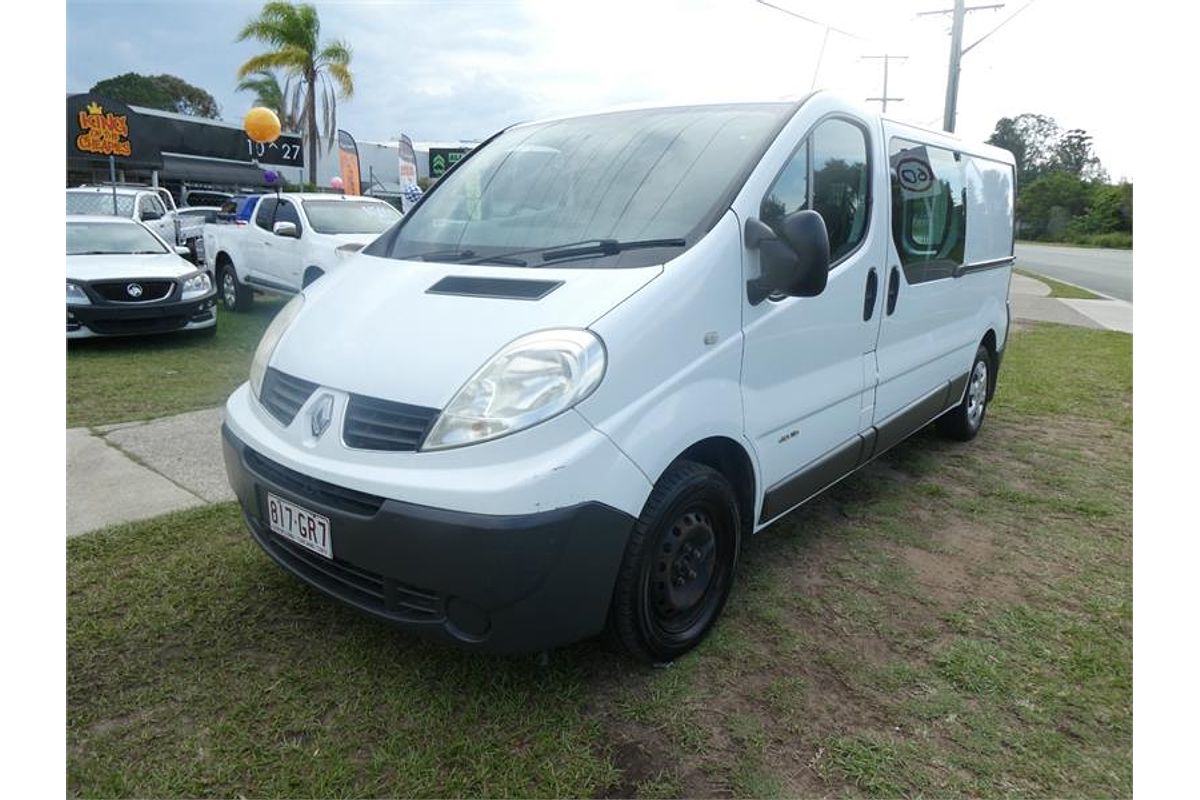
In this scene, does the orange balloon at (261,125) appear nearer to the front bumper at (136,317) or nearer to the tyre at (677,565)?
the front bumper at (136,317)

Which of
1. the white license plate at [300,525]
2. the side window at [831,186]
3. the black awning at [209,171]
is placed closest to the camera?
the white license plate at [300,525]

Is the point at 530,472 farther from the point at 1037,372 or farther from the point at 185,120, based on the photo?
the point at 185,120

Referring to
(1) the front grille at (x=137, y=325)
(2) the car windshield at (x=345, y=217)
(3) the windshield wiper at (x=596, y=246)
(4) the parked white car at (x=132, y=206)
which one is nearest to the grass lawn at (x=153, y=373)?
(1) the front grille at (x=137, y=325)

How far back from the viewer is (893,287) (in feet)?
11.8

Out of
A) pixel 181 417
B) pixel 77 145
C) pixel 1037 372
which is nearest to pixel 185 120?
pixel 77 145

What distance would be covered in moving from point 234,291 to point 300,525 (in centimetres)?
973

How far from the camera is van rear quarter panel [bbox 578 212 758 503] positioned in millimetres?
2223

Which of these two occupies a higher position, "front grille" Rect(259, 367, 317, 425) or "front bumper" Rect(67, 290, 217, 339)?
"front grille" Rect(259, 367, 317, 425)

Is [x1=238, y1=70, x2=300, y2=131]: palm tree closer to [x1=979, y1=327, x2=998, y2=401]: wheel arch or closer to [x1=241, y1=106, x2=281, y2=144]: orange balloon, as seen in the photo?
[x1=241, y1=106, x2=281, y2=144]: orange balloon

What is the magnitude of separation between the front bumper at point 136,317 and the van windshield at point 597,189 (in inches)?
230

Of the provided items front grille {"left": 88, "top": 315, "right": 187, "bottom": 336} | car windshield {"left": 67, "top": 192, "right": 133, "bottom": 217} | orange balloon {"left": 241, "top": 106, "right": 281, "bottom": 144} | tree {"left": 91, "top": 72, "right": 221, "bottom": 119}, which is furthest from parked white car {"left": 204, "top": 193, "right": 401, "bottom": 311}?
tree {"left": 91, "top": 72, "right": 221, "bottom": 119}

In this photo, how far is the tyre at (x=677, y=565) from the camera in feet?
7.69

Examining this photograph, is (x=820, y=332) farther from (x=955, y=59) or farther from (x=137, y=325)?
(x=955, y=59)

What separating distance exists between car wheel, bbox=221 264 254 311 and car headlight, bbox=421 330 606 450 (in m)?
9.67
